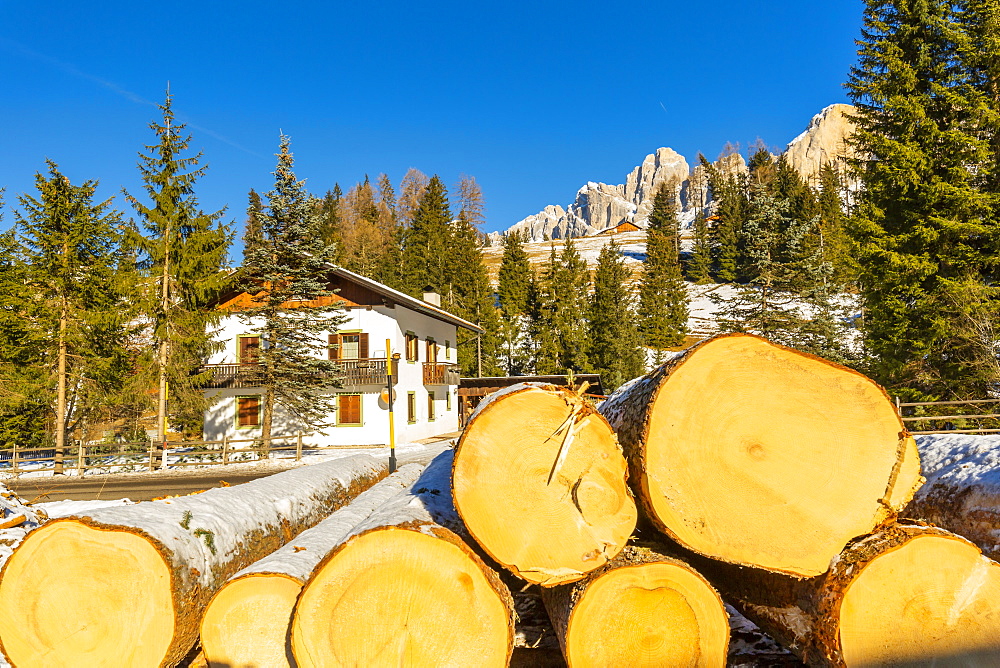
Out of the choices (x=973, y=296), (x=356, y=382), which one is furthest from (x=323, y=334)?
(x=973, y=296)

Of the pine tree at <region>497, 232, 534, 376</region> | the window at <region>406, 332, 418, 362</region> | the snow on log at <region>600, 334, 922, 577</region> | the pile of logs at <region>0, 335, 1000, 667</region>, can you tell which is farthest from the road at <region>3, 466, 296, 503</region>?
the pine tree at <region>497, 232, 534, 376</region>

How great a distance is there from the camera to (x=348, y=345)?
86.2 feet

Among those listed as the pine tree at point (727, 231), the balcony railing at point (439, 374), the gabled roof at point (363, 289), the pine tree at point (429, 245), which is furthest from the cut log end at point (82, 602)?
the pine tree at point (727, 231)

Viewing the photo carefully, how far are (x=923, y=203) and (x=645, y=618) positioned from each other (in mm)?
20197

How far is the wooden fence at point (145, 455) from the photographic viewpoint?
19.1 m

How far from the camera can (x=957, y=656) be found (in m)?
2.75

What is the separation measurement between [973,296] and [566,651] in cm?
1946

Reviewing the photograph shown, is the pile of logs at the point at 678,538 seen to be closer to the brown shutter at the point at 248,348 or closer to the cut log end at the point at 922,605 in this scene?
the cut log end at the point at 922,605

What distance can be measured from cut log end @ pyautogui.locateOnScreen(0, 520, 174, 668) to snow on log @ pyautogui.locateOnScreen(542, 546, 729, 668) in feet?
8.03

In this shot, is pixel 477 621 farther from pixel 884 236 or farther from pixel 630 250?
pixel 630 250

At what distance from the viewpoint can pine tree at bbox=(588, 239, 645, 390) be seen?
3553cm

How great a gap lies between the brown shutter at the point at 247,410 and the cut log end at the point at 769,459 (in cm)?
2588

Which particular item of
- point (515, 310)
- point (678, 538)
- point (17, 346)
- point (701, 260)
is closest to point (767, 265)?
point (515, 310)

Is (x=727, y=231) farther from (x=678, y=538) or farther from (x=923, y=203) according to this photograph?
(x=678, y=538)
